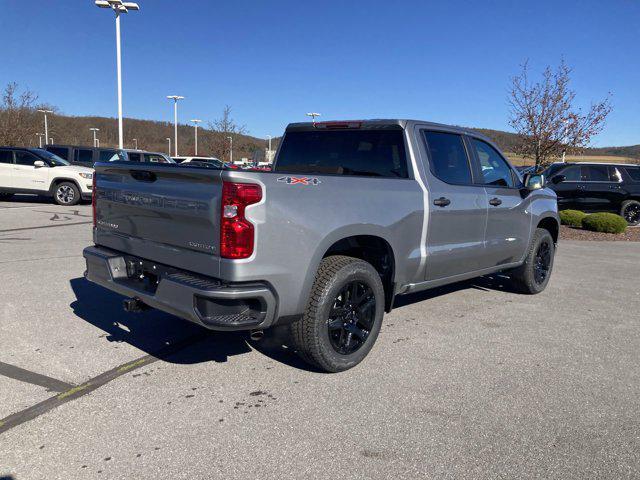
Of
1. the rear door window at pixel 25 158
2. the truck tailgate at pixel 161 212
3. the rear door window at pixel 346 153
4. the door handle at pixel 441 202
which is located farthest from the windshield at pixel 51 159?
the door handle at pixel 441 202

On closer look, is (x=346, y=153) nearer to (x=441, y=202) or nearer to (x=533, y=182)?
(x=441, y=202)

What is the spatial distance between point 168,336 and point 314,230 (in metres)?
1.92

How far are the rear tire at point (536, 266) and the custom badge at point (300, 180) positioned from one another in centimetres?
383

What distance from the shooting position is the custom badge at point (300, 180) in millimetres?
3199

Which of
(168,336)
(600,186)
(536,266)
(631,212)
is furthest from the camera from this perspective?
(631,212)

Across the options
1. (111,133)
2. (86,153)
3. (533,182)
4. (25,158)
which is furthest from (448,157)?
(111,133)

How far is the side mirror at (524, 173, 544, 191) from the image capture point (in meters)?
5.82

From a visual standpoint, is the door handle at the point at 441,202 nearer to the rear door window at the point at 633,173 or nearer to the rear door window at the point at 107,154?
the rear door window at the point at 633,173

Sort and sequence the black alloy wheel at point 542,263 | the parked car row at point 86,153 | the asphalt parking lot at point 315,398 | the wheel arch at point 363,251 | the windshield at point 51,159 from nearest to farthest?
the asphalt parking lot at point 315,398
the wheel arch at point 363,251
the black alloy wheel at point 542,263
the windshield at point 51,159
the parked car row at point 86,153

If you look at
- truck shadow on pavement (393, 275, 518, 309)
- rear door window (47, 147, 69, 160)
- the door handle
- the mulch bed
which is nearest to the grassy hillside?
rear door window (47, 147, 69, 160)

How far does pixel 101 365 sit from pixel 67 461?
49.6 inches

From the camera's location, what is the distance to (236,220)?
9.84ft

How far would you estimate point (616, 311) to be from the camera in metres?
5.85

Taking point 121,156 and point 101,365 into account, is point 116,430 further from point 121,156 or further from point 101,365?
point 121,156
